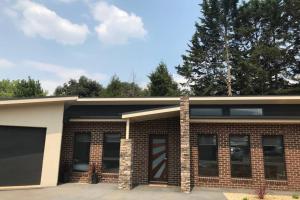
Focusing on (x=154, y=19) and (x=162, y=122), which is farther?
(x=154, y=19)

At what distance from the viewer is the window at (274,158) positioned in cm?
1105

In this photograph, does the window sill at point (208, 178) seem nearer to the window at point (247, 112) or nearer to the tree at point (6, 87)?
the window at point (247, 112)

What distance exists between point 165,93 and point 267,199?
1675cm

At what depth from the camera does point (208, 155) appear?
11.7m

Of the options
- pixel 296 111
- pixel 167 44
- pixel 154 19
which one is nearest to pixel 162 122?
pixel 296 111

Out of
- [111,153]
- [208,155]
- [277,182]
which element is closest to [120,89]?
[111,153]

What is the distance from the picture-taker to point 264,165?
11172mm

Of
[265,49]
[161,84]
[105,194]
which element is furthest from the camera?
[161,84]

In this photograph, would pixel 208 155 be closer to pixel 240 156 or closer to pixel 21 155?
pixel 240 156

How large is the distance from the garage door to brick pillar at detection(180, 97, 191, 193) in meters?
5.85

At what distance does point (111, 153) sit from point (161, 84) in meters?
13.6

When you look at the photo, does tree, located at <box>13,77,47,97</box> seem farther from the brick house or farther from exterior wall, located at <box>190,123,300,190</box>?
exterior wall, located at <box>190,123,300,190</box>

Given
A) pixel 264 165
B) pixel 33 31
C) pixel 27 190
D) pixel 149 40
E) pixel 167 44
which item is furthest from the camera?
pixel 167 44

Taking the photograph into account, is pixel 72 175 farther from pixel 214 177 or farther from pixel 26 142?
pixel 214 177
